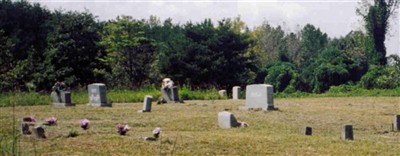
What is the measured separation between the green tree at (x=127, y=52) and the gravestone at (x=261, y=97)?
1604 centimetres

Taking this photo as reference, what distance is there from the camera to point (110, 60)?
116 ft

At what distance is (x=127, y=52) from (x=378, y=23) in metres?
21.7

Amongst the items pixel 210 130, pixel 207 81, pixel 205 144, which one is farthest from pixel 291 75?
pixel 205 144

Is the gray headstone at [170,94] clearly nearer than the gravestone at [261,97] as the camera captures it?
No

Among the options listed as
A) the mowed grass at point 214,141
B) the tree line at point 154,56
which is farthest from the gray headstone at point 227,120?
the tree line at point 154,56

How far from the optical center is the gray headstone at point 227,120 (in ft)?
41.2

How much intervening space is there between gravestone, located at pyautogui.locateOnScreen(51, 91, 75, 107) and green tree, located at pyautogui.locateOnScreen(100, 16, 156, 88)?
42.4ft

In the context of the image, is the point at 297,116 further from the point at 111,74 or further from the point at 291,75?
the point at 291,75

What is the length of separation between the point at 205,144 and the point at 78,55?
26.4 metres

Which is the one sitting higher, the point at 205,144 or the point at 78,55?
the point at 78,55

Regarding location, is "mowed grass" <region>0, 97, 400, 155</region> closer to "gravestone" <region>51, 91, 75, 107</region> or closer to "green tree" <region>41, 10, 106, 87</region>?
"gravestone" <region>51, 91, 75, 107</region>

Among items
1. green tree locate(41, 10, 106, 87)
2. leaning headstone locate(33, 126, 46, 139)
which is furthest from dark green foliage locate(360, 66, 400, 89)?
leaning headstone locate(33, 126, 46, 139)

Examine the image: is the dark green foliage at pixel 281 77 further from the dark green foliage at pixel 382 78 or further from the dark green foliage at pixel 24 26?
the dark green foliage at pixel 24 26

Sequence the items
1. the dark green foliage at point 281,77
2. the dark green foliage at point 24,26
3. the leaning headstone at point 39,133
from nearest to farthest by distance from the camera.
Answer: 1. the leaning headstone at point 39,133
2. the dark green foliage at point 24,26
3. the dark green foliage at point 281,77
